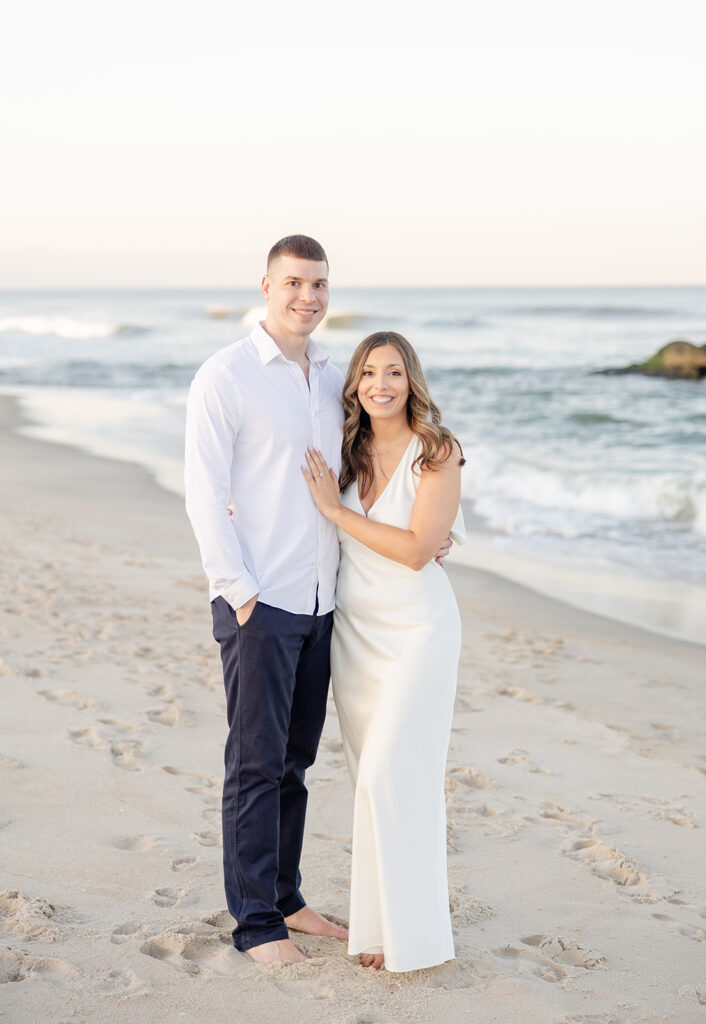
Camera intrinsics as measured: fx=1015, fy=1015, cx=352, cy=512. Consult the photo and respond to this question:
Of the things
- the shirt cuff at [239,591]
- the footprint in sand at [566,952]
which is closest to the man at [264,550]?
the shirt cuff at [239,591]

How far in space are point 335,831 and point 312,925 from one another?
75cm

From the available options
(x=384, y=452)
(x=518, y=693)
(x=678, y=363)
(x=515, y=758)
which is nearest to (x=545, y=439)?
(x=678, y=363)

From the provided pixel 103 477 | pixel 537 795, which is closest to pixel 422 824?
pixel 537 795

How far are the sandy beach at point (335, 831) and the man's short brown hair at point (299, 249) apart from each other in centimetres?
209

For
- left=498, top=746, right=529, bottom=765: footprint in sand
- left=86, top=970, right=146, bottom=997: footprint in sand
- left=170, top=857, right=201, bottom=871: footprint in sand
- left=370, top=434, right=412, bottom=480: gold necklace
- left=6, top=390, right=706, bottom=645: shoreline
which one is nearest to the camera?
left=86, top=970, right=146, bottom=997: footprint in sand

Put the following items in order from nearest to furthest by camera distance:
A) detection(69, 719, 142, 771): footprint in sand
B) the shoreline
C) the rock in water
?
detection(69, 719, 142, 771): footprint in sand < the shoreline < the rock in water

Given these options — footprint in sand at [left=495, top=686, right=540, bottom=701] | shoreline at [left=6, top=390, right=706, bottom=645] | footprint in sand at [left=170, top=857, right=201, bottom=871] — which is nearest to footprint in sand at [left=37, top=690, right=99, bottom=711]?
footprint in sand at [left=170, top=857, right=201, bottom=871]

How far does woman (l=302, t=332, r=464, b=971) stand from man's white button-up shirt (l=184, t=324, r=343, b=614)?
0.28 feet

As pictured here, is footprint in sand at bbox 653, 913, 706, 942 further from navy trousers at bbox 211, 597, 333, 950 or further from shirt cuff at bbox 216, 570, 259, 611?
shirt cuff at bbox 216, 570, 259, 611

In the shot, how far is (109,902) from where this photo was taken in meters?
3.26

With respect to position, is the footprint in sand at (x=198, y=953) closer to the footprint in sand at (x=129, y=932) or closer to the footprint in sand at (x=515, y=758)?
the footprint in sand at (x=129, y=932)

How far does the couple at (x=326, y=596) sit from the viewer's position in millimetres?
2963

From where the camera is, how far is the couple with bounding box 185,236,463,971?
2963 mm

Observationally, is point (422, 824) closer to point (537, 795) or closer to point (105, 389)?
point (537, 795)
